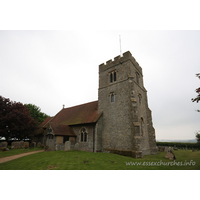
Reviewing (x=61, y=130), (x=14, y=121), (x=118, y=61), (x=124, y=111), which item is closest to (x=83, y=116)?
(x=61, y=130)

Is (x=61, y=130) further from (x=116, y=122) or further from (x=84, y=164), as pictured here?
(x=84, y=164)

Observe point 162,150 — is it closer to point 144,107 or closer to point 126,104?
point 144,107

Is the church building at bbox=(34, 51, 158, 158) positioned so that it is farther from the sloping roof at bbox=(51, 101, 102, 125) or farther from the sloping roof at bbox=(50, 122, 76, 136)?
the sloping roof at bbox=(51, 101, 102, 125)

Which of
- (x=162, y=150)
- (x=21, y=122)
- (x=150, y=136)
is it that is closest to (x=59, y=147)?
(x=21, y=122)

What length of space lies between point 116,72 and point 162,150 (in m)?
15.7

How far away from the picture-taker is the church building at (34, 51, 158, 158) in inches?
597

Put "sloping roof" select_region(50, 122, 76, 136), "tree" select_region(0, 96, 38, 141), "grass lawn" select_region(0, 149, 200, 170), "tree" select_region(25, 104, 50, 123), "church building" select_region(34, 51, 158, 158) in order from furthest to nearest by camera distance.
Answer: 1. "tree" select_region(25, 104, 50, 123)
2. "tree" select_region(0, 96, 38, 141)
3. "sloping roof" select_region(50, 122, 76, 136)
4. "church building" select_region(34, 51, 158, 158)
5. "grass lawn" select_region(0, 149, 200, 170)

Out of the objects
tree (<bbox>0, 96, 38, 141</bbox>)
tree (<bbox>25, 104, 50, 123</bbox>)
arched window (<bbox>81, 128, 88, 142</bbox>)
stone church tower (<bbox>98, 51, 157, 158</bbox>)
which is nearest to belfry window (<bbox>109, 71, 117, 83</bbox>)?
stone church tower (<bbox>98, 51, 157, 158</bbox>)

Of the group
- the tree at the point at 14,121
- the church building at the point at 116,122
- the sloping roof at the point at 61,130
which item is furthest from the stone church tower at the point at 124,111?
the tree at the point at 14,121

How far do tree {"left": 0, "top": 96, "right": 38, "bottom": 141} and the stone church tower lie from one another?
557 inches

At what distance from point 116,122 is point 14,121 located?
17.6 m

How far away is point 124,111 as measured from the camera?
16.1 m

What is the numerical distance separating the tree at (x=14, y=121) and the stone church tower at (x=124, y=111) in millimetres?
14153

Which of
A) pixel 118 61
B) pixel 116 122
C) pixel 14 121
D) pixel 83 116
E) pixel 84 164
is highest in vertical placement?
pixel 118 61
